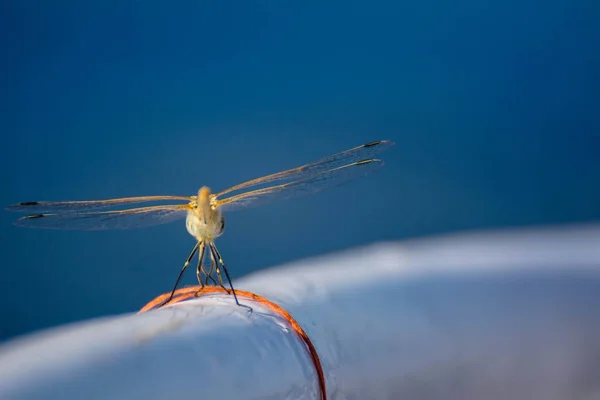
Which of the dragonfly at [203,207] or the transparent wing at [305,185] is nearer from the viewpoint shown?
the dragonfly at [203,207]

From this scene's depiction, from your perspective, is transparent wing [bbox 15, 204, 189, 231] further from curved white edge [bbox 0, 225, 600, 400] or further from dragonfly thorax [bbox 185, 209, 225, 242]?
curved white edge [bbox 0, 225, 600, 400]

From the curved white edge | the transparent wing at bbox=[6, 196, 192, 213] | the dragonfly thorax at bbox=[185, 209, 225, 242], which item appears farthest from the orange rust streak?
the transparent wing at bbox=[6, 196, 192, 213]

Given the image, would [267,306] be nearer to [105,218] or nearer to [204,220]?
[204,220]

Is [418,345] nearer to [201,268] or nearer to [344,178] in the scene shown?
[344,178]

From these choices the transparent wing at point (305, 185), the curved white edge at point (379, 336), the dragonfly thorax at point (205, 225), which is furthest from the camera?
the transparent wing at point (305, 185)

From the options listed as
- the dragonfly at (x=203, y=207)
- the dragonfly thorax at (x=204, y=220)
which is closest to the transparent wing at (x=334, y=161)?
the dragonfly at (x=203, y=207)

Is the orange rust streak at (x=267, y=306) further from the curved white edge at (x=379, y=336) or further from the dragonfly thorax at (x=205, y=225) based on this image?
the dragonfly thorax at (x=205, y=225)

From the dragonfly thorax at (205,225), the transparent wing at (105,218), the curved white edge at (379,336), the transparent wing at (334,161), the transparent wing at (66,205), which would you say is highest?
the transparent wing at (66,205)

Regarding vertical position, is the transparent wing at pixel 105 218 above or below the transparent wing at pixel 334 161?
above
